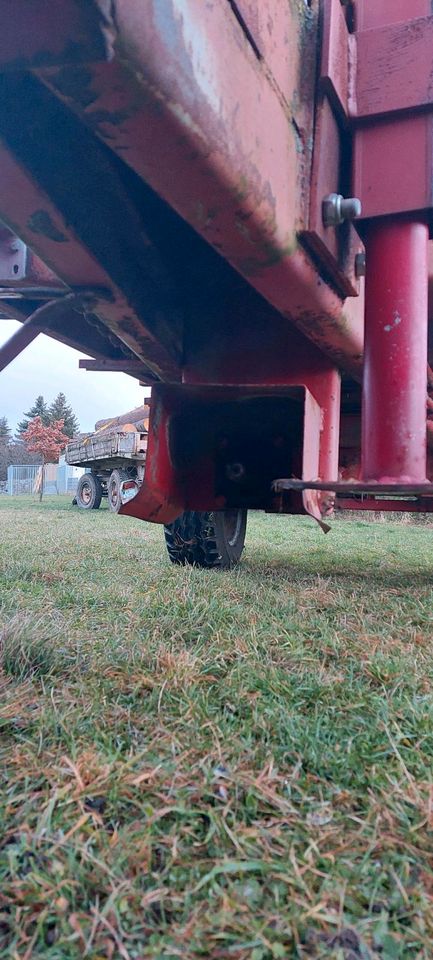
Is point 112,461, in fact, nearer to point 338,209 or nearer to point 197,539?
point 197,539

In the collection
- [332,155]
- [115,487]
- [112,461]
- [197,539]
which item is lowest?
[197,539]

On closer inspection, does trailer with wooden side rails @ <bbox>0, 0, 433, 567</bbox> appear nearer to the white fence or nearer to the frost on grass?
the frost on grass

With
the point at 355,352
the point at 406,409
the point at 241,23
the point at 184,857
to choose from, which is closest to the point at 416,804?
the point at 184,857

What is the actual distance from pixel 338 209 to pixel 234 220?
16.3 inches

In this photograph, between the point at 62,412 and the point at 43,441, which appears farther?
the point at 62,412

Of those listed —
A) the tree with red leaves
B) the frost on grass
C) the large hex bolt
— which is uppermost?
the tree with red leaves

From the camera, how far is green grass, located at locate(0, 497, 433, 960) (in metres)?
0.63

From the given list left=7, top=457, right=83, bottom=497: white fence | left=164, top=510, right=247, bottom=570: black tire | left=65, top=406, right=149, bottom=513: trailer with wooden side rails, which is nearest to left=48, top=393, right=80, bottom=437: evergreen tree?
left=7, top=457, right=83, bottom=497: white fence

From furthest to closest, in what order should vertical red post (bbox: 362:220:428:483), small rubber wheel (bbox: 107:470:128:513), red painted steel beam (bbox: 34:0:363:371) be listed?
small rubber wheel (bbox: 107:470:128:513) → vertical red post (bbox: 362:220:428:483) → red painted steel beam (bbox: 34:0:363:371)

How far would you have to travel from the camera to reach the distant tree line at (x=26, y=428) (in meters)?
38.4

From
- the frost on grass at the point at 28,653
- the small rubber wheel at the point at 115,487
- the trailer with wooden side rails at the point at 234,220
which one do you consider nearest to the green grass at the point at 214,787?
the frost on grass at the point at 28,653

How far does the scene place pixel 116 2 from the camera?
2.64 ft

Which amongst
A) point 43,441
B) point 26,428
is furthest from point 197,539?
point 26,428

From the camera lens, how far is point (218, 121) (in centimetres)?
106
